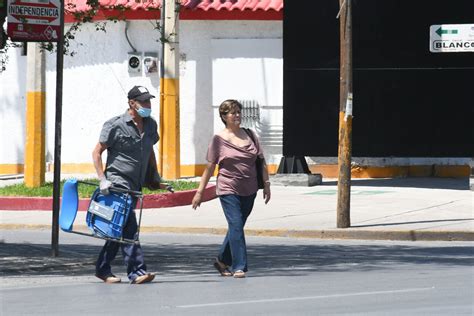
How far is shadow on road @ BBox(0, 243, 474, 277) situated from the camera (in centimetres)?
1520

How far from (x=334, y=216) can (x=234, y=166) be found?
7.87 meters

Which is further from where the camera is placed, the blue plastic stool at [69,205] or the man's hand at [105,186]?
the blue plastic stool at [69,205]

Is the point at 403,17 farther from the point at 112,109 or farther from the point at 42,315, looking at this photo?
the point at 42,315

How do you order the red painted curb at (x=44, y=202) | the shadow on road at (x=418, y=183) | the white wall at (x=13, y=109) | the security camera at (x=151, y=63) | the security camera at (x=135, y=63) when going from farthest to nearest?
the white wall at (x=13, y=109) → the security camera at (x=135, y=63) → the security camera at (x=151, y=63) → the shadow on road at (x=418, y=183) → the red painted curb at (x=44, y=202)

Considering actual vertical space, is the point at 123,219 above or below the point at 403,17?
below

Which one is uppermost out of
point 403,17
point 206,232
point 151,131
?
point 403,17

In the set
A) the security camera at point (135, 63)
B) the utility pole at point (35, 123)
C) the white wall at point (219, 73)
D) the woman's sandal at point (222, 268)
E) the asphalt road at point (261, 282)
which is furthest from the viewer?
the security camera at point (135, 63)

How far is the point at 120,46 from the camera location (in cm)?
3150

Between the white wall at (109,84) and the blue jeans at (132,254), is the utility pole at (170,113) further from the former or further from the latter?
the blue jeans at (132,254)

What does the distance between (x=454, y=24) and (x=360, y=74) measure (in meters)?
2.17

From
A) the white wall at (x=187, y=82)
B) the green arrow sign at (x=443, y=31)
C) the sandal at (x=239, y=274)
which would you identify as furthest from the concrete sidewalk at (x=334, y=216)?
the sandal at (x=239, y=274)

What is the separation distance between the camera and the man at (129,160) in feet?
44.8

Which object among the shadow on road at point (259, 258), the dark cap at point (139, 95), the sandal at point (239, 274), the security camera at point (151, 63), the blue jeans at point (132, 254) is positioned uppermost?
the security camera at point (151, 63)

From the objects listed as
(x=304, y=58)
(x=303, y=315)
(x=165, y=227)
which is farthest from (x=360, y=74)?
(x=303, y=315)
